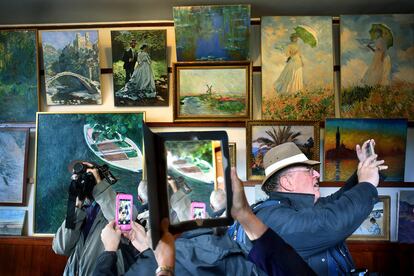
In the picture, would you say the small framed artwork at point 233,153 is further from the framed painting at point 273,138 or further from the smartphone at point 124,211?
the smartphone at point 124,211

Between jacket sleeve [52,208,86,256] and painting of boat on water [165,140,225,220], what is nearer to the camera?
painting of boat on water [165,140,225,220]

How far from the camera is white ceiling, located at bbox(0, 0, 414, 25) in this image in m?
2.73

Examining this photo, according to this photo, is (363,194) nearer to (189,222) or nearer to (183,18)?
(189,222)

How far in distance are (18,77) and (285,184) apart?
199 centimetres

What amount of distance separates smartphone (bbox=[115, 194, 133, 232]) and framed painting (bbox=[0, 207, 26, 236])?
69cm

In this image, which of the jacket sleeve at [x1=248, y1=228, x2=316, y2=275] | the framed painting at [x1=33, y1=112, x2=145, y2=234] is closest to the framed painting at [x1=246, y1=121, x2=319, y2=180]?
the framed painting at [x1=33, y1=112, x2=145, y2=234]

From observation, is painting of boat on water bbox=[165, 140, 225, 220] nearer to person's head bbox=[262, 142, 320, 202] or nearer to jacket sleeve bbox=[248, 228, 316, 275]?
jacket sleeve bbox=[248, 228, 316, 275]

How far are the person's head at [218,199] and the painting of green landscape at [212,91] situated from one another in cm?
180

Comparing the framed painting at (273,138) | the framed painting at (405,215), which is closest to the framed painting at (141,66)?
the framed painting at (273,138)

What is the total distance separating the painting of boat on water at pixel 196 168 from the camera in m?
0.94

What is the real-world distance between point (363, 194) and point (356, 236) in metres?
1.20

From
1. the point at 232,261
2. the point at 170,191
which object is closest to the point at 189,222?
the point at 170,191


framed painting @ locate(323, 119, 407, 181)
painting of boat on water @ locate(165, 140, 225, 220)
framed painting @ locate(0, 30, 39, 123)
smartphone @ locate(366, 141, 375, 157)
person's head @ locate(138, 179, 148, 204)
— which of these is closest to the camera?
painting of boat on water @ locate(165, 140, 225, 220)

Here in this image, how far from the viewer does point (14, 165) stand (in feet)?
9.68
